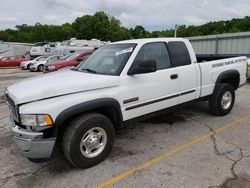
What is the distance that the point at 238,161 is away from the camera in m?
3.37

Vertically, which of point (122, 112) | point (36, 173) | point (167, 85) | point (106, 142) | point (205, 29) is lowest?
point (36, 173)

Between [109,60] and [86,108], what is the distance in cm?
123

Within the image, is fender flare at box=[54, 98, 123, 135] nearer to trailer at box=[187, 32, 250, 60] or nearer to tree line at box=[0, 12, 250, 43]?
trailer at box=[187, 32, 250, 60]

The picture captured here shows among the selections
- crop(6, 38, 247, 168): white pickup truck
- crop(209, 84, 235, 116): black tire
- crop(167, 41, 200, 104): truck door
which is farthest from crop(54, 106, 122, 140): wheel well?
crop(209, 84, 235, 116): black tire

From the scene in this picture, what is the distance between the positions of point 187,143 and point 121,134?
4.25 feet

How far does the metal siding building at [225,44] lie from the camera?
11539mm

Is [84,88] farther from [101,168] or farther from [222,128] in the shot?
[222,128]

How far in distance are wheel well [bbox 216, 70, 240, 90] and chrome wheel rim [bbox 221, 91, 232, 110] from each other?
34 cm

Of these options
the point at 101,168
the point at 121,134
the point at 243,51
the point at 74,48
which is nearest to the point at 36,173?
the point at 101,168

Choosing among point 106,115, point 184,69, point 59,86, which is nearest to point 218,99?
point 184,69

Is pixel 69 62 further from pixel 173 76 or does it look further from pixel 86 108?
pixel 86 108

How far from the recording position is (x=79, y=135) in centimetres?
304

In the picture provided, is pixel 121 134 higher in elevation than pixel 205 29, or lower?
lower

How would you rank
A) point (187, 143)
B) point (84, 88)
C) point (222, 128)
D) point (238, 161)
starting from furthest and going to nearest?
point (222, 128) → point (187, 143) → point (238, 161) → point (84, 88)
